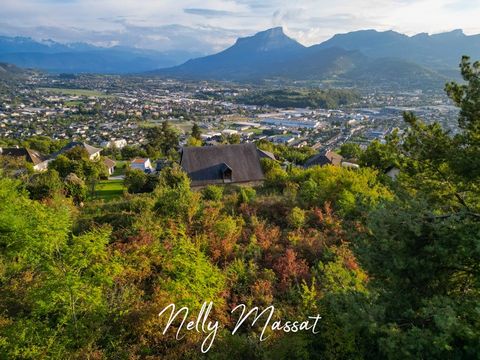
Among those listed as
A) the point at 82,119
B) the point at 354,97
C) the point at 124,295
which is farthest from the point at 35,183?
the point at 354,97

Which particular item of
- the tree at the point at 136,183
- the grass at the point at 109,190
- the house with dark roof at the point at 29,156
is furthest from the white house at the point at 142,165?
the tree at the point at 136,183

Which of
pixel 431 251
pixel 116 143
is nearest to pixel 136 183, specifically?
pixel 431 251

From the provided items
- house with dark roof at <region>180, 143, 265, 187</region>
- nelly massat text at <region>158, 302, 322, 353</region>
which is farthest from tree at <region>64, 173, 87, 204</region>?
nelly massat text at <region>158, 302, 322, 353</region>

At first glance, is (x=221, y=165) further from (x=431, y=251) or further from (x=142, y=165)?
(x=431, y=251)

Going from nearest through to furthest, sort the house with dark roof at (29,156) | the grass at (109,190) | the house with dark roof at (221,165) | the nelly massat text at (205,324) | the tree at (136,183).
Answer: the nelly massat text at (205,324)
the tree at (136,183)
the house with dark roof at (221,165)
the grass at (109,190)
the house with dark roof at (29,156)

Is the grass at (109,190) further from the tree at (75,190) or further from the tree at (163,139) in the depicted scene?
the tree at (163,139)

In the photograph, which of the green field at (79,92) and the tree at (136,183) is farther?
the green field at (79,92)

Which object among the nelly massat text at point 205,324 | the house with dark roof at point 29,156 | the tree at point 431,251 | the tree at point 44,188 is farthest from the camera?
the house with dark roof at point 29,156

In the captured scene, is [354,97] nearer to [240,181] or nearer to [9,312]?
[240,181]
